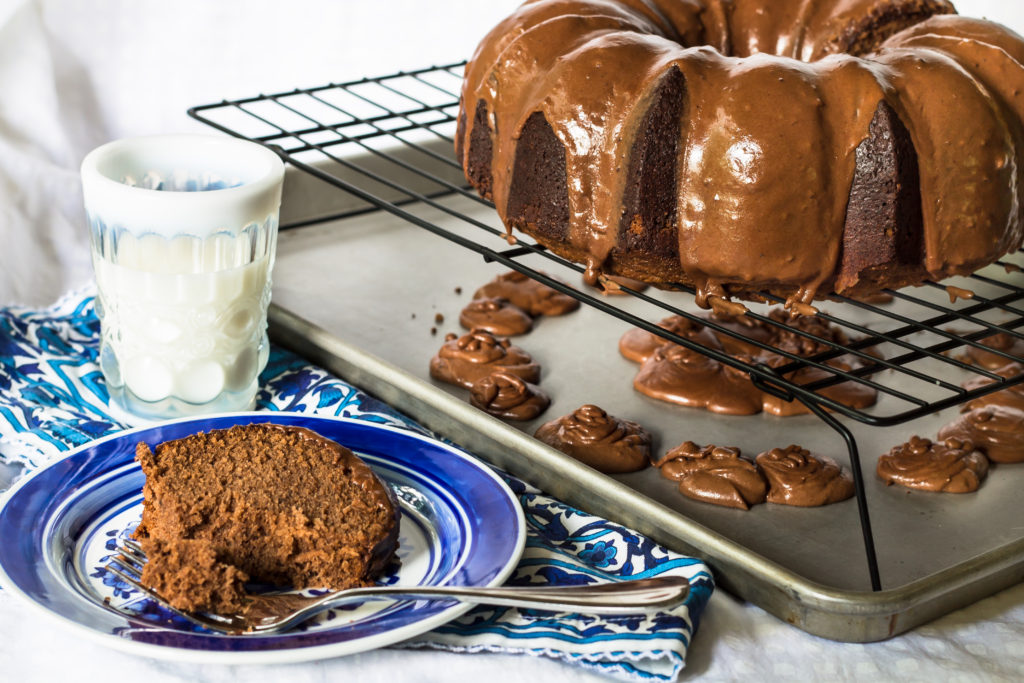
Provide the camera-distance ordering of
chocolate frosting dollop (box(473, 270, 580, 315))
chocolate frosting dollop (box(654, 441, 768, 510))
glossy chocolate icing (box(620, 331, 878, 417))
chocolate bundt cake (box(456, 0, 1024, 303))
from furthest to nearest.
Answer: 1. chocolate frosting dollop (box(473, 270, 580, 315))
2. glossy chocolate icing (box(620, 331, 878, 417))
3. chocolate frosting dollop (box(654, 441, 768, 510))
4. chocolate bundt cake (box(456, 0, 1024, 303))

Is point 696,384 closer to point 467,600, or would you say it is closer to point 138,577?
point 467,600

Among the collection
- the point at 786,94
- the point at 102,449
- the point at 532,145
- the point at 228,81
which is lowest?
the point at 228,81

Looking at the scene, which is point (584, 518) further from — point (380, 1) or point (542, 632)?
point (380, 1)

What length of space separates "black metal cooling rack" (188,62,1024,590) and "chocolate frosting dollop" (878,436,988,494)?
0.23 feet

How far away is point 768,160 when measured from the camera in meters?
1.44

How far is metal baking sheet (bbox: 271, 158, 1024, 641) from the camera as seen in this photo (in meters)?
1.38

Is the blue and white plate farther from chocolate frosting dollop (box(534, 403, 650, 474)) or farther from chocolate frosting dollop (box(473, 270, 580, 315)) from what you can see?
chocolate frosting dollop (box(473, 270, 580, 315))

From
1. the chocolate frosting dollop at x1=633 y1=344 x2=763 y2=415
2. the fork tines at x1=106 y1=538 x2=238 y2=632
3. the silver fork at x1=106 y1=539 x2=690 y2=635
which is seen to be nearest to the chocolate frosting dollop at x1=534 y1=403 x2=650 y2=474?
the chocolate frosting dollop at x1=633 y1=344 x2=763 y2=415

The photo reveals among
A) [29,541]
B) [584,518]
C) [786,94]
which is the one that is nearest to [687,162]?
[786,94]

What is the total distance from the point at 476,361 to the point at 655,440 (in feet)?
1.01

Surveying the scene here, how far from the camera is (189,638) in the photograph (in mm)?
1193

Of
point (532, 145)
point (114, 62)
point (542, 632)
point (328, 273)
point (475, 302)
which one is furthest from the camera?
point (114, 62)

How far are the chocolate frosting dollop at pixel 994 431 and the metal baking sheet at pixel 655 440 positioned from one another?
28 millimetres

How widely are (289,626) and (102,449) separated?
410 millimetres
